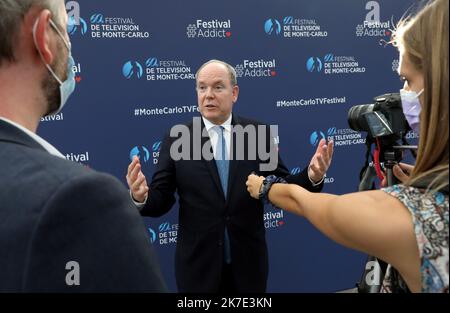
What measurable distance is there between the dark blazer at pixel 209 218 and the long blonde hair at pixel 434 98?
3.83 ft

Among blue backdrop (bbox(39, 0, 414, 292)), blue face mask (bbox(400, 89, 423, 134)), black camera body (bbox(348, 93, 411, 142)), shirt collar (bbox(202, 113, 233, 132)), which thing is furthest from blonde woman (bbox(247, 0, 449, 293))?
blue backdrop (bbox(39, 0, 414, 292))

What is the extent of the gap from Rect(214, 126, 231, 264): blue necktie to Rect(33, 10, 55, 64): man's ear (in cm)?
143

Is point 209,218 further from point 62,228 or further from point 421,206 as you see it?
point 62,228

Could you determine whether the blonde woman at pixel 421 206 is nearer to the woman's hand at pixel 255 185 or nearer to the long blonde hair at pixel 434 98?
the long blonde hair at pixel 434 98

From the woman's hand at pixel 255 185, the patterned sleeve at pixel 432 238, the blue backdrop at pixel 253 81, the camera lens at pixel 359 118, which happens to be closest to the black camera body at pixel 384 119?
the camera lens at pixel 359 118

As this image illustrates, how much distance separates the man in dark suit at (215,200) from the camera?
211cm

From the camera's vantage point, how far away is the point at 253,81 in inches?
129

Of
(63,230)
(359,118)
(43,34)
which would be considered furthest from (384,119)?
(63,230)

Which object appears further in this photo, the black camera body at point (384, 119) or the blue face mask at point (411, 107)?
the black camera body at point (384, 119)

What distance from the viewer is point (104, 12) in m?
2.73

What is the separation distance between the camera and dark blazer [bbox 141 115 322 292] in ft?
6.91

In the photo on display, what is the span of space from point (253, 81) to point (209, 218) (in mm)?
1457

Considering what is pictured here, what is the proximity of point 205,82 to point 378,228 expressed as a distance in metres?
1.57
